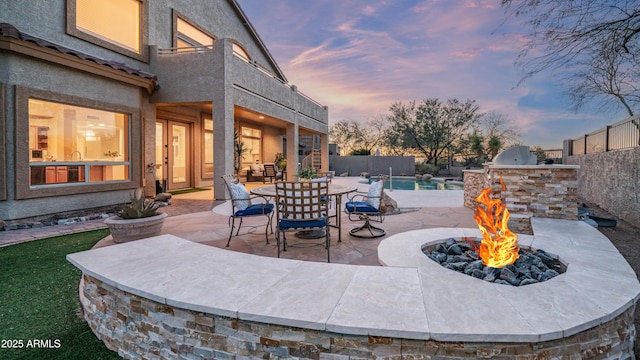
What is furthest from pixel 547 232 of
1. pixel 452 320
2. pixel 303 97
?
pixel 303 97

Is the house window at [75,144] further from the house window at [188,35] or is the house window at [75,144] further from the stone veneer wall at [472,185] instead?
the stone veneer wall at [472,185]

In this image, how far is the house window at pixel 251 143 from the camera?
14.5 meters

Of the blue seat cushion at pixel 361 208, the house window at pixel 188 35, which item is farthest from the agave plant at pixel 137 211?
the house window at pixel 188 35

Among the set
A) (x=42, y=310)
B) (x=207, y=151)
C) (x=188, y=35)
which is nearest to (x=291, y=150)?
(x=207, y=151)

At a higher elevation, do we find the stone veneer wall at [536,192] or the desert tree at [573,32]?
the desert tree at [573,32]

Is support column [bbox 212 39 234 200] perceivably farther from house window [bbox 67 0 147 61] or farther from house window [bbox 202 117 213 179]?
house window [bbox 202 117 213 179]

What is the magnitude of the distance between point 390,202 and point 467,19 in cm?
592

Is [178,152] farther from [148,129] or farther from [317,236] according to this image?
[317,236]

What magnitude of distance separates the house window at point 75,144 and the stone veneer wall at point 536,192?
26.6ft

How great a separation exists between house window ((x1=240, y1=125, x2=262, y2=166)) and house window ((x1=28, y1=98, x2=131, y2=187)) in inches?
268

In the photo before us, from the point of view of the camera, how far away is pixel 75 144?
6.69 m

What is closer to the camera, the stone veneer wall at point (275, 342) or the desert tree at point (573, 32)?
the stone veneer wall at point (275, 342)

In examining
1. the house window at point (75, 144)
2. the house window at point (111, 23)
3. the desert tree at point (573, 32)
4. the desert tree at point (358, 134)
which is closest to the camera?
the desert tree at point (573, 32)

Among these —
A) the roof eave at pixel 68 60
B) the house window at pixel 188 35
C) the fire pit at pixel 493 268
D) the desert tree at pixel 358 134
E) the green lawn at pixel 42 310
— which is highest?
the house window at pixel 188 35
